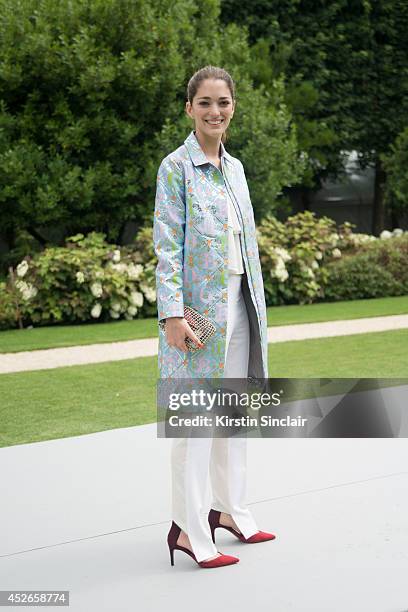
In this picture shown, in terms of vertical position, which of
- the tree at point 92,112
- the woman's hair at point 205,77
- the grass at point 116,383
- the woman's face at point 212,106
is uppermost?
the tree at point 92,112

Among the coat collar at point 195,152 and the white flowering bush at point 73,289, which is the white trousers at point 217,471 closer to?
the coat collar at point 195,152

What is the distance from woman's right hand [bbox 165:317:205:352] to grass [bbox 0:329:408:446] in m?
2.96

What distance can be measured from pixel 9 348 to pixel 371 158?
55.4 feet

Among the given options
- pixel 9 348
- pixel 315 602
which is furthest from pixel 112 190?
pixel 315 602

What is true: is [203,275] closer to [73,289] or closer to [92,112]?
[73,289]

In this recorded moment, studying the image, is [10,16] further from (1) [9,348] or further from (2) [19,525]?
(2) [19,525]

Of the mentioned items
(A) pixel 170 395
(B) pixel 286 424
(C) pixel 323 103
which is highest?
(C) pixel 323 103

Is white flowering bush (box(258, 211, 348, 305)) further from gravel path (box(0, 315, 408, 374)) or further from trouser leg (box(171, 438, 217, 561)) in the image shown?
trouser leg (box(171, 438, 217, 561))

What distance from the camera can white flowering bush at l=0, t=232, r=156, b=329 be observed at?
13.3 metres

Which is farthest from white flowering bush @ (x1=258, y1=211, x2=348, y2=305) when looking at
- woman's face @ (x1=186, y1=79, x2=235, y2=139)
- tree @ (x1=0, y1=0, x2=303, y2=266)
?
woman's face @ (x1=186, y1=79, x2=235, y2=139)

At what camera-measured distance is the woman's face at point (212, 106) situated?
3.77 metres

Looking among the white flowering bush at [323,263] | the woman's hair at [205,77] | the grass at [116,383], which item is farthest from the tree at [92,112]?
the woman's hair at [205,77]

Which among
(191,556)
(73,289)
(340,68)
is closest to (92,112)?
(73,289)

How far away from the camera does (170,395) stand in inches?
145
